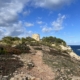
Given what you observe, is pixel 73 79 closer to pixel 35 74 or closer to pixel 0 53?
pixel 35 74

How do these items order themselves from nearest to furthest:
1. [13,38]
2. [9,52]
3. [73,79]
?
[73,79] → [9,52] → [13,38]

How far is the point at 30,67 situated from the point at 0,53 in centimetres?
741

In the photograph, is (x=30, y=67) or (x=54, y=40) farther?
(x=54, y=40)

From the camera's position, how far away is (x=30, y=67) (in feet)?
78.7

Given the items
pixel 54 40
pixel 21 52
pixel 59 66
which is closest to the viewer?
pixel 59 66

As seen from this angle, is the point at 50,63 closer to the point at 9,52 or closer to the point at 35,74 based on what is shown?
the point at 35,74

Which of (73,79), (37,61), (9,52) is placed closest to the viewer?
(73,79)

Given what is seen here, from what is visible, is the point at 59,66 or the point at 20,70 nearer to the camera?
the point at 20,70

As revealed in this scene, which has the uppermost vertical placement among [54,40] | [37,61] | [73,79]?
[54,40]

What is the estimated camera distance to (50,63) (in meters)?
27.0

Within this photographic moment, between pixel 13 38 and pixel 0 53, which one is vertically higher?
pixel 13 38

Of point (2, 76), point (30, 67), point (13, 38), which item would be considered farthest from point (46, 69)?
point (13, 38)

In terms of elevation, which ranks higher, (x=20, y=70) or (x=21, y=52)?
(x=21, y=52)

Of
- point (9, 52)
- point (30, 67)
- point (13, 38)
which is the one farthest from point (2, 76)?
point (13, 38)
